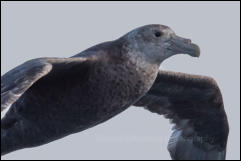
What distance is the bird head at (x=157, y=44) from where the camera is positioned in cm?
994

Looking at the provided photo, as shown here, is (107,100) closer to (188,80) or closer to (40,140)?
(40,140)

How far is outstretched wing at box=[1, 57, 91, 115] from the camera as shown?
27.2 ft

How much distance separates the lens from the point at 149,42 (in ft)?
32.8

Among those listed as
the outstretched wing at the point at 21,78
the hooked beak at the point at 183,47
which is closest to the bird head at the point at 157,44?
the hooked beak at the point at 183,47

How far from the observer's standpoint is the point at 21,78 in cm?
854

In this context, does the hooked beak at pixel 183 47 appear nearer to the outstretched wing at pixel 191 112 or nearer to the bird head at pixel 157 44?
the bird head at pixel 157 44

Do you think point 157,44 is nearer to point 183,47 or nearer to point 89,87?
point 183,47

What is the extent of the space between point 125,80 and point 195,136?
3370 mm

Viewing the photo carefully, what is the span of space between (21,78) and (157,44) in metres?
2.18

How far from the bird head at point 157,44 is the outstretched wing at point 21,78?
1.23 m

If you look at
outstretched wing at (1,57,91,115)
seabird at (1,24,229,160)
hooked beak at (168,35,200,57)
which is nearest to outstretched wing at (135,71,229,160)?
hooked beak at (168,35,200,57)

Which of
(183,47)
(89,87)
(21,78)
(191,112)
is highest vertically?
(21,78)

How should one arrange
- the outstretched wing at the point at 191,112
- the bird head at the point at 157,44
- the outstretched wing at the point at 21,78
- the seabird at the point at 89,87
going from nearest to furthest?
the outstretched wing at the point at 21,78 → the seabird at the point at 89,87 → the bird head at the point at 157,44 → the outstretched wing at the point at 191,112

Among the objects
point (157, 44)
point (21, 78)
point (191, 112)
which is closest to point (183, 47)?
point (157, 44)
